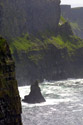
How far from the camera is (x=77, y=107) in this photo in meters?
136

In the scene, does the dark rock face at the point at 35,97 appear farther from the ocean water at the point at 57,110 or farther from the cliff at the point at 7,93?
the cliff at the point at 7,93

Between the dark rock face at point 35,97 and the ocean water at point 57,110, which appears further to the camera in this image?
the dark rock face at point 35,97

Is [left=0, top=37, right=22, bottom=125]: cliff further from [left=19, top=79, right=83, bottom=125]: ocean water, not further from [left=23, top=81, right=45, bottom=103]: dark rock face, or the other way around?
[left=23, top=81, right=45, bottom=103]: dark rock face

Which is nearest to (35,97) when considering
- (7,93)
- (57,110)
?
(57,110)

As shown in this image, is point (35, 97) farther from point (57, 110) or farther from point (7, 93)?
point (7, 93)

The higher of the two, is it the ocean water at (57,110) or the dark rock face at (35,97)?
the dark rock face at (35,97)

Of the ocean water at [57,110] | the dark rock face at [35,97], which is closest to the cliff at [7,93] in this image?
the ocean water at [57,110]

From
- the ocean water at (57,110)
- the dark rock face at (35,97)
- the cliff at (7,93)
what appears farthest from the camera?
the dark rock face at (35,97)

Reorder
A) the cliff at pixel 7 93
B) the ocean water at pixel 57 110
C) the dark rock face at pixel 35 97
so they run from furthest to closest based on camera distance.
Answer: the dark rock face at pixel 35 97 → the ocean water at pixel 57 110 → the cliff at pixel 7 93

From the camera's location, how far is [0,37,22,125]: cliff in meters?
51.9

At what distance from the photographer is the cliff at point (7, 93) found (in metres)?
51.9

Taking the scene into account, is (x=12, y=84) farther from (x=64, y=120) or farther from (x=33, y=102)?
(x=33, y=102)

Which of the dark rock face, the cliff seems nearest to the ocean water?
the dark rock face

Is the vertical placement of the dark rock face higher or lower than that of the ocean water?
higher
